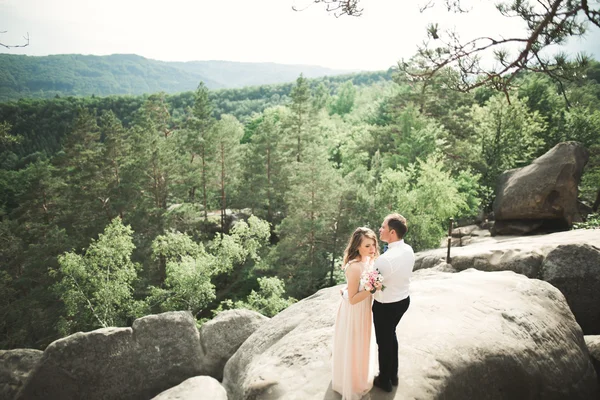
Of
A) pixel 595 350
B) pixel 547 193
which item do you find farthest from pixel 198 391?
Answer: pixel 547 193

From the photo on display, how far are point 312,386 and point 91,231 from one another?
3020cm

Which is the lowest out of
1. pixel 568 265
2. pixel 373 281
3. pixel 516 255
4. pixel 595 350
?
pixel 595 350

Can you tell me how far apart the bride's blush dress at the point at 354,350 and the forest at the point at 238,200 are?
1504cm

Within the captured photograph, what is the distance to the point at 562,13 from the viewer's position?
5773 millimetres

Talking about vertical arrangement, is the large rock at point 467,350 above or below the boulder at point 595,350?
above

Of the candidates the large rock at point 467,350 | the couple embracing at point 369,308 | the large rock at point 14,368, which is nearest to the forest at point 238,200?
the large rock at point 14,368

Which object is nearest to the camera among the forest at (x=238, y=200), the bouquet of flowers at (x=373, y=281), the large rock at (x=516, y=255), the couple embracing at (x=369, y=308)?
the bouquet of flowers at (x=373, y=281)

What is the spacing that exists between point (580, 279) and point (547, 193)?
33.6ft

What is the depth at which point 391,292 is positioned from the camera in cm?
498

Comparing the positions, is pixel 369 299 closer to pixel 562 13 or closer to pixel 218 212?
pixel 562 13

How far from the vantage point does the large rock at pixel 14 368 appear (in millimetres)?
12555

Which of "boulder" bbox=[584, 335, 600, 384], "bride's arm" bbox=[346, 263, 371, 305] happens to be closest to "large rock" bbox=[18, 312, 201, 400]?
"bride's arm" bbox=[346, 263, 371, 305]

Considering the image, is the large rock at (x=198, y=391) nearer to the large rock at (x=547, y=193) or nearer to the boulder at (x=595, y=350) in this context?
the boulder at (x=595, y=350)

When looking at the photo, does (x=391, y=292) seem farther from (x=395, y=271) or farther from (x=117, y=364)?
(x=117, y=364)
